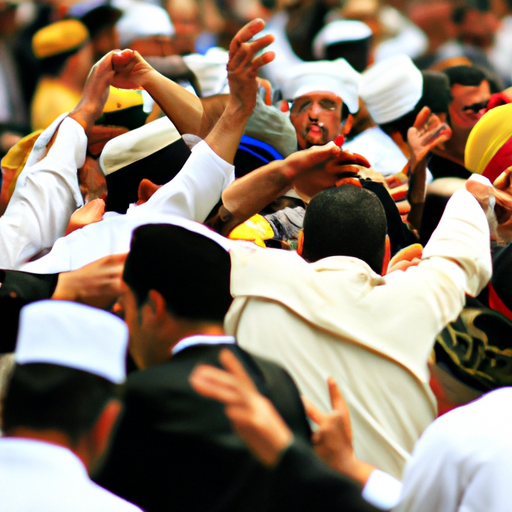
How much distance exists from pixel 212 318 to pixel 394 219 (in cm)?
86

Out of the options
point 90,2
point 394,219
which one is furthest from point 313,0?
point 394,219

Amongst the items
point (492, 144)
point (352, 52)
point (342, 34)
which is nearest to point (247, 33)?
point (492, 144)

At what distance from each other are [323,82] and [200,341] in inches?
64.0

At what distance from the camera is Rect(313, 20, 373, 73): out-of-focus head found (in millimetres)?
4230

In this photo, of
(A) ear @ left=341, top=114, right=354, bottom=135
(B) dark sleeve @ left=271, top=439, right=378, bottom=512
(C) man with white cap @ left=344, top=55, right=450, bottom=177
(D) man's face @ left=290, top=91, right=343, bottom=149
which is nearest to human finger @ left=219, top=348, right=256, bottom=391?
(B) dark sleeve @ left=271, top=439, right=378, bottom=512

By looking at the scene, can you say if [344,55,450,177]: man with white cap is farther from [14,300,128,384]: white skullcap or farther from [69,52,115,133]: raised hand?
[14,300,128,384]: white skullcap

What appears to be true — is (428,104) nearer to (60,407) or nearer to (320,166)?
(320,166)

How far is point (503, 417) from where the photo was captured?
1.48 m

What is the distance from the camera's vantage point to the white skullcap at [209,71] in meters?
3.09

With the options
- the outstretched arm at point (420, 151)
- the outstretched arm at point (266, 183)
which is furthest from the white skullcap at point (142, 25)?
the outstretched arm at point (266, 183)

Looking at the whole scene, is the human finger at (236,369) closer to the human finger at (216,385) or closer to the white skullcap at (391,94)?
the human finger at (216,385)

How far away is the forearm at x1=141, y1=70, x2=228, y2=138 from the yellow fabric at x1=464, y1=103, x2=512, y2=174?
2.50 feet

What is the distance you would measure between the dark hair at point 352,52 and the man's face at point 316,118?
1.34 metres

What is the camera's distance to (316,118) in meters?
2.83
